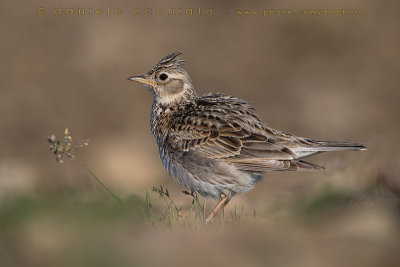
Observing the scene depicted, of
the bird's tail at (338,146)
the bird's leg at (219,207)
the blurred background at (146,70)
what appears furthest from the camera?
the blurred background at (146,70)

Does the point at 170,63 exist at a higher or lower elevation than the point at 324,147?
higher

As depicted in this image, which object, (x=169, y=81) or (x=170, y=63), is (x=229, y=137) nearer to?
(x=169, y=81)

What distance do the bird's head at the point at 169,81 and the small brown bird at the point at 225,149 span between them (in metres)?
0.64

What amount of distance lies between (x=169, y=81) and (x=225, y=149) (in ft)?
6.38

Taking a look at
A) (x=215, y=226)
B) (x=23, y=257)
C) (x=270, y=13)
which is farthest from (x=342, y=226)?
(x=270, y=13)

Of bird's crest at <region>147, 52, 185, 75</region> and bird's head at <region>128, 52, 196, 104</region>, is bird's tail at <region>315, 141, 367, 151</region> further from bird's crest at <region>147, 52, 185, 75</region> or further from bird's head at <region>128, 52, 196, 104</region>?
bird's crest at <region>147, 52, 185, 75</region>

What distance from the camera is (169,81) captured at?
36.5 ft

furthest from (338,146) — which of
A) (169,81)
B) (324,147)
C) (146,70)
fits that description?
(146,70)

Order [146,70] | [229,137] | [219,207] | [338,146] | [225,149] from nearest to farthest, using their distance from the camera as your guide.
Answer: [338,146], [219,207], [225,149], [229,137], [146,70]

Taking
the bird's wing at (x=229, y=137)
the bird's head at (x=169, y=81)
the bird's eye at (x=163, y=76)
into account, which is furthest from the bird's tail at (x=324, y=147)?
the bird's eye at (x=163, y=76)

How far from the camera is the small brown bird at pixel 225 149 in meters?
9.37

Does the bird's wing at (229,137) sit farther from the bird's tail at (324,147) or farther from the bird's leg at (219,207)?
the bird's leg at (219,207)

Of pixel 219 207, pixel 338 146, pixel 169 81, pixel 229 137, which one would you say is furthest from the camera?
pixel 169 81

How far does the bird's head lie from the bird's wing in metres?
0.74
